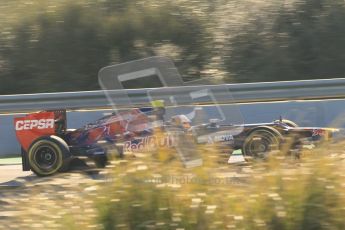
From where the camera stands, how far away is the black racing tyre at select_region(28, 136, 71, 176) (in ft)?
→ 34.3

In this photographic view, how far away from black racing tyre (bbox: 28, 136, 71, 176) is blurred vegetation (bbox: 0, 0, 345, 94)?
7330 mm

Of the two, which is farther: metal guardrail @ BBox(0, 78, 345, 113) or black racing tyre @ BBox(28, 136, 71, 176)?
metal guardrail @ BBox(0, 78, 345, 113)

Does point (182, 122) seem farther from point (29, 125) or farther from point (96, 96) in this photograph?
point (96, 96)

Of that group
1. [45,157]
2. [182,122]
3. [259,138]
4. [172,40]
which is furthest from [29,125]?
[172,40]

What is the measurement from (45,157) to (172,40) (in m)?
8.79

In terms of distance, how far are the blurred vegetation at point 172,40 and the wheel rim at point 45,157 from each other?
733cm

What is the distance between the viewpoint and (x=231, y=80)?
17.3 meters

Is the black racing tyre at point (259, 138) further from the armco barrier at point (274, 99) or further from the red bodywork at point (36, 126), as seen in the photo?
the red bodywork at point (36, 126)

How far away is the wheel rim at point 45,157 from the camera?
10.5m

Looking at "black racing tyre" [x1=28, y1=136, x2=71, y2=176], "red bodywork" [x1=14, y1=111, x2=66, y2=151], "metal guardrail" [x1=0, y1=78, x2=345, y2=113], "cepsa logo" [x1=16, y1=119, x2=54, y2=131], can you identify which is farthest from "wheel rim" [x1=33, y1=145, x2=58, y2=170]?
"metal guardrail" [x1=0, y1=78, x2=345, y2=113]

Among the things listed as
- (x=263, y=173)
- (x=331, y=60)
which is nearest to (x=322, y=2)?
(x=331, y=60)

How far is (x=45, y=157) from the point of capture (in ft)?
34.9

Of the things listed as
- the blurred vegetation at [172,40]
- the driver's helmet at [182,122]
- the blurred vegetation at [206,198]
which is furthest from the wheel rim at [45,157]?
the blurred vegetation at [172,40]

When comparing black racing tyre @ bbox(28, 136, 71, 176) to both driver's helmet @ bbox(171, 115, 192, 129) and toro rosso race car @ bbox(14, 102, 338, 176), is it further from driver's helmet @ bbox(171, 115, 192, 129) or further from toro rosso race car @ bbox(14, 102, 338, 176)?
driver's helmet @ bbox(171, 115, 192, 129)
